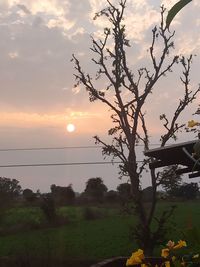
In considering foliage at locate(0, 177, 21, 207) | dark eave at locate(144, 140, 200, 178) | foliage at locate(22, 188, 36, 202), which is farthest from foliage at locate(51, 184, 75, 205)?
dark eave at locate(144, 140, 200, 178)

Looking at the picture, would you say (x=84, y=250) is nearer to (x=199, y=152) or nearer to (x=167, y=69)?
(x=167, y=69)

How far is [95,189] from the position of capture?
55.1 meters

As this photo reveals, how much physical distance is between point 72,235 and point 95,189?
26.6m

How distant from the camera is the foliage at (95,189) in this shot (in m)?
53.0

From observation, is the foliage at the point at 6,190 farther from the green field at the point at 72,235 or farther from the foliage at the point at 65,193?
the foliage at the point at 65,193

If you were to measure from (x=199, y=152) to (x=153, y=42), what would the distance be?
9940 millimetres

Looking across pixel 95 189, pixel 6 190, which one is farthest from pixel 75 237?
pixel 95 189

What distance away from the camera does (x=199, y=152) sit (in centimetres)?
104

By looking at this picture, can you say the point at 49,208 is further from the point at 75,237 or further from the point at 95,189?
the point at 95,189

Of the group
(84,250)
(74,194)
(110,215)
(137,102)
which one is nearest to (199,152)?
(137,102)

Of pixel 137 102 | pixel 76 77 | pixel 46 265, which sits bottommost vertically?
pixel 46 265

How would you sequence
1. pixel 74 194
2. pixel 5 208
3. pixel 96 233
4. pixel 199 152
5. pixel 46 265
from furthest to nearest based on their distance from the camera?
pixel 74 194 < pixel 5 208 < pixel 96 233 < pixel 46 265 < pixel 199 152

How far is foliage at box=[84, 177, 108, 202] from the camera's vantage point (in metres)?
53.0

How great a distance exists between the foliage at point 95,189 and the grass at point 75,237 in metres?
9.98
